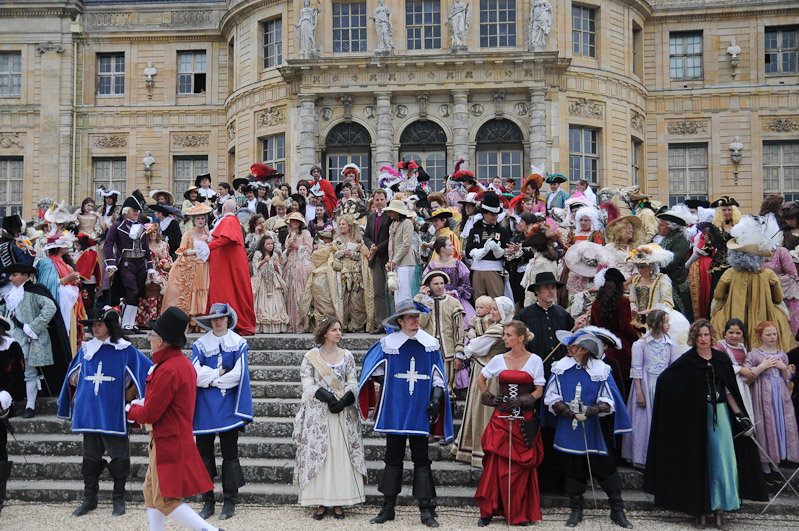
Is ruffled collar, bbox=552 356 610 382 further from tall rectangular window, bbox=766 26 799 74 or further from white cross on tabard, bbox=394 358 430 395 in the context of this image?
tall rectangular window, bbox=766 26 799 74

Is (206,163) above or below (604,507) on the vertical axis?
above

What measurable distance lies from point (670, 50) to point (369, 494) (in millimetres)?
22595

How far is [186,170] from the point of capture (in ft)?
89.0

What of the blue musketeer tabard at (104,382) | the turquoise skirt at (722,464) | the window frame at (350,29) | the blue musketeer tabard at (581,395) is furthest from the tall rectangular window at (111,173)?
the turquoise skirt at (722,464)

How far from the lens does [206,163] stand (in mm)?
27188

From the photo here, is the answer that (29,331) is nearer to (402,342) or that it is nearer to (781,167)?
(402,342)

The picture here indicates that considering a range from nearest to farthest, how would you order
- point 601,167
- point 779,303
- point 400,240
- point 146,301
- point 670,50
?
point 779,303, point 400,240, point 146,301, point 601,167, point 670,50

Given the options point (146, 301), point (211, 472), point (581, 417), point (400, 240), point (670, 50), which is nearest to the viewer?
point (581, 417)

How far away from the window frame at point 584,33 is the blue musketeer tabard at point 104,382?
1906cm

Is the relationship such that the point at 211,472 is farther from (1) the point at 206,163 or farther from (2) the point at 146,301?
(1) the point at 206,163

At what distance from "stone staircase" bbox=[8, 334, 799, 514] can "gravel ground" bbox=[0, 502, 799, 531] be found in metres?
0.14

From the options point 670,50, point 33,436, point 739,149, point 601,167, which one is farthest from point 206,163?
point 33,436

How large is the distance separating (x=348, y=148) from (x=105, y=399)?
16.8 metres

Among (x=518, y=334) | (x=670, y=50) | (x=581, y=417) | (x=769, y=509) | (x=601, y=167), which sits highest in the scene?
(x=670, y=50)
